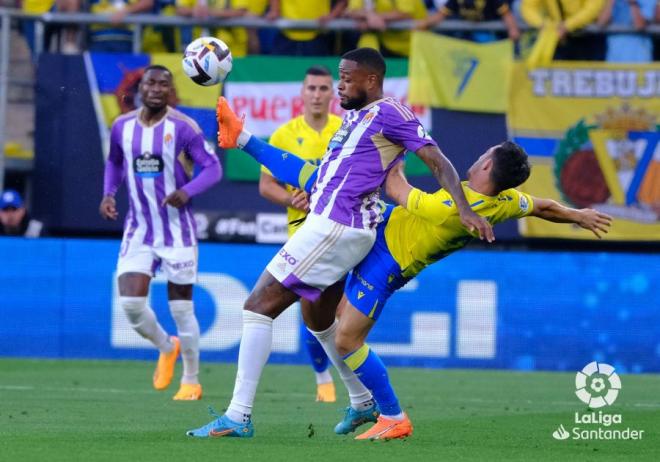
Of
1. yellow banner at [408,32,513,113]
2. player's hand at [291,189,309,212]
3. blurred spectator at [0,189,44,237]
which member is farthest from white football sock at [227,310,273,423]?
blurred spectator at [0,189,44,237]

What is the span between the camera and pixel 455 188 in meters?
7.52

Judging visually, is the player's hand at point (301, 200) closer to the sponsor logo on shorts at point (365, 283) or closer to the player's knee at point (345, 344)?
the sponsor logo on shorts at point (365, 283)

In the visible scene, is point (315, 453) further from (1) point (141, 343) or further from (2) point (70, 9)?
(2) point (70, 9)

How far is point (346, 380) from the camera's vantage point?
8.42 m

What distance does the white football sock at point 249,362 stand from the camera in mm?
7664

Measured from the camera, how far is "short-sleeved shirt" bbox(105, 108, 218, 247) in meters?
11.3

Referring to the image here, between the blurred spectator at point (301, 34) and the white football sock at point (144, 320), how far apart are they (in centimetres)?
562

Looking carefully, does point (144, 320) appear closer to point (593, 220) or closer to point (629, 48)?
point (593, 220)

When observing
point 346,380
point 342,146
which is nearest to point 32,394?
point 346,380

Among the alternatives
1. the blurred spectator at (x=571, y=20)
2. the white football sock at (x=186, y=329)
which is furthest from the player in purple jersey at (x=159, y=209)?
the blurred spectator at (x=571, y=20)

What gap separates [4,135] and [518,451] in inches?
402

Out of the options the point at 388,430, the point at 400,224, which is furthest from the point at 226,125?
the point at 388,430

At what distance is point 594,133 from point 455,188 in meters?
8.59

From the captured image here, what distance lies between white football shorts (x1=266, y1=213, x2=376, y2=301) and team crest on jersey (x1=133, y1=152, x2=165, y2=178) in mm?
3752
